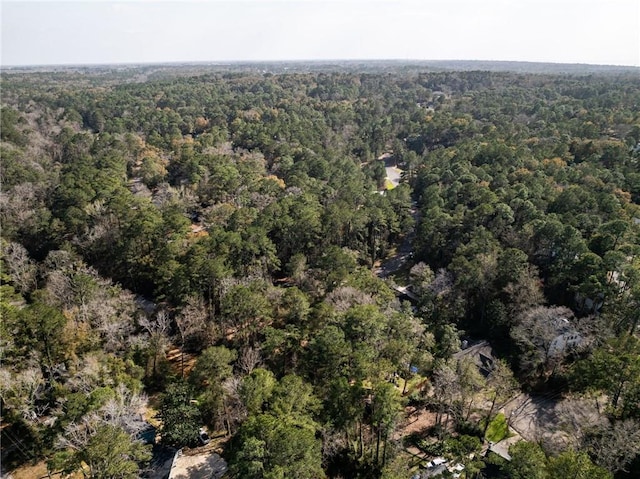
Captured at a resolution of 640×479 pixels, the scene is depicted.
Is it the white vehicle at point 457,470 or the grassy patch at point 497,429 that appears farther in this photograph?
the grassy patch at point 497,429

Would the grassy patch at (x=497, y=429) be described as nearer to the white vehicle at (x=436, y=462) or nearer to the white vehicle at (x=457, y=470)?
the white vehicle at (x=436, y=462)

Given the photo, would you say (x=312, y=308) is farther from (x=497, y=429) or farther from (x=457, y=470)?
(x=497, y=429)

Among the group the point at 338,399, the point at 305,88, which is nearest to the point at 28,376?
the point at 338,399

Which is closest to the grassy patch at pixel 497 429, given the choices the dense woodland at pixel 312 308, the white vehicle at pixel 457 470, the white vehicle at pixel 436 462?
the dense woodland at pixel 312 308

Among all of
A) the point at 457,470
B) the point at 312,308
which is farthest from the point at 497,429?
the point at 312,308

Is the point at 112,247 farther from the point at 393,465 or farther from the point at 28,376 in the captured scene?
the point at 393,465

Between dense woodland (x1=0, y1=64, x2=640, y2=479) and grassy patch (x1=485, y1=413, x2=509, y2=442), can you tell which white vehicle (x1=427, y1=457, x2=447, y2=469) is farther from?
grassy patch (x1=485, y1=413, x2=509, y2=442)
